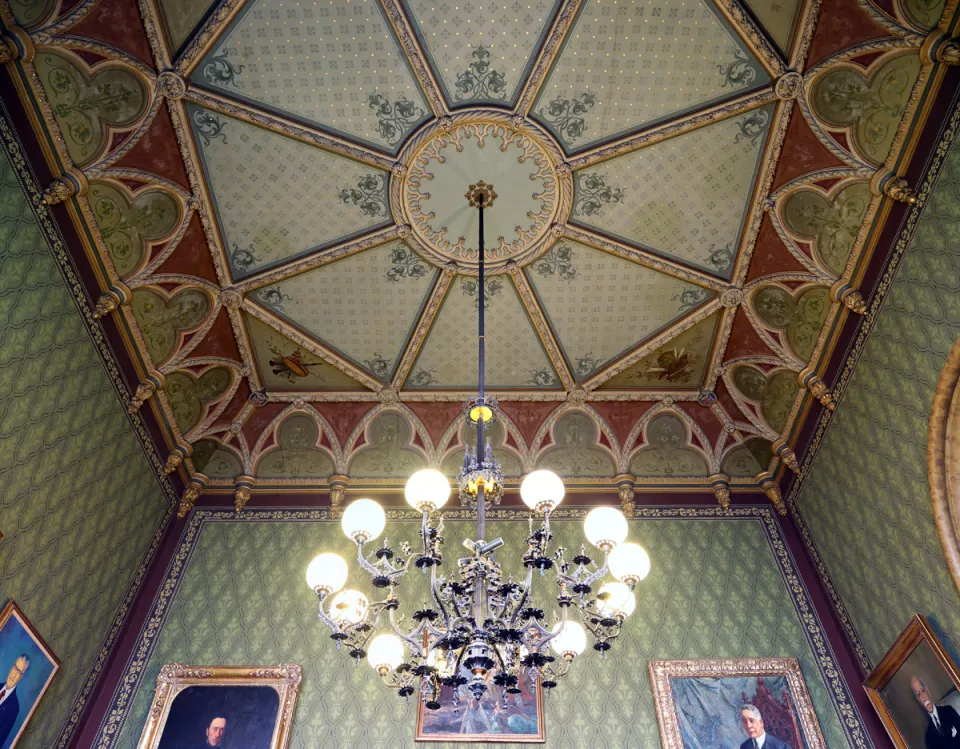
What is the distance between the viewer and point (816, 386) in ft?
28.1

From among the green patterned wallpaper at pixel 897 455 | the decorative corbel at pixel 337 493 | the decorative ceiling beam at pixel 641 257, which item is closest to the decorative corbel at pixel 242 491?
the decorative corbel at pixel 337 493

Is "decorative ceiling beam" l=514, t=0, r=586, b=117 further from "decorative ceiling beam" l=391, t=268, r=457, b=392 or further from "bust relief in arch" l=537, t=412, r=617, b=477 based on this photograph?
"bust relief in arch" l=537, t=412, r=617, b=477

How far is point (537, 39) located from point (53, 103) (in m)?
4.66

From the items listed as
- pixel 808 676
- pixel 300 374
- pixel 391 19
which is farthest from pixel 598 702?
pixel 391 19

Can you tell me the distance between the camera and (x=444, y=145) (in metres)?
8.24

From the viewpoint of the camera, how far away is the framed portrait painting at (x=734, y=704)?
753 cm

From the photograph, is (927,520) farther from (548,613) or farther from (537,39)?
(537,39)

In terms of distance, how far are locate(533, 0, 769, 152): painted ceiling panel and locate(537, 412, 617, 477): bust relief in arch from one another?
3.88 m

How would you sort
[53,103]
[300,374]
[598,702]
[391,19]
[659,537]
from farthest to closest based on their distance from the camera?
[300,374] < [659,537] < [598,702] < [391,19] < [53,103]

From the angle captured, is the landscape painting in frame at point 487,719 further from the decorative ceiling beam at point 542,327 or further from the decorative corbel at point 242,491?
the decorative ceiling beam at point 542,327

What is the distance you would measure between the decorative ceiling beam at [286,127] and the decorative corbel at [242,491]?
445 centimetres

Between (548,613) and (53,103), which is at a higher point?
(53,103)

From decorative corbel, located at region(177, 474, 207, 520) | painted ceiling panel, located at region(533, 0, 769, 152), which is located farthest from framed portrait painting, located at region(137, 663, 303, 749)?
painted ceiling panel, located at region(533, 0, 769, 152)

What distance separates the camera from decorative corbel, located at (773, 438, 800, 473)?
926 centimetres
